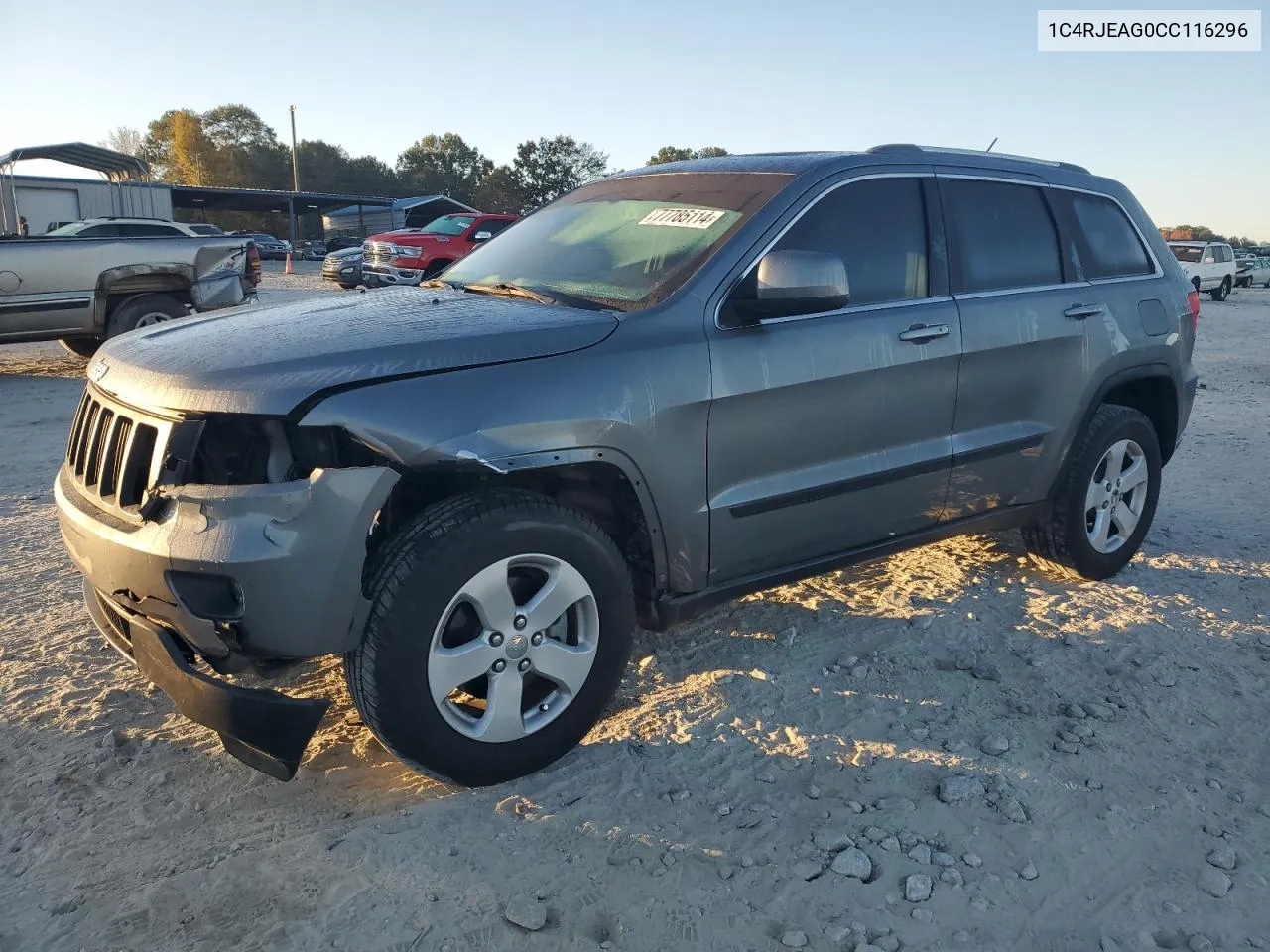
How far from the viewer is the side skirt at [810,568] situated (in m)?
3.04

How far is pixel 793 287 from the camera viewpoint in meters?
2.93

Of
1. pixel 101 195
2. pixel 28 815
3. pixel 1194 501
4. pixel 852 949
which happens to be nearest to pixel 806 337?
pixel 852 949

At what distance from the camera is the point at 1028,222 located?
4.03 m

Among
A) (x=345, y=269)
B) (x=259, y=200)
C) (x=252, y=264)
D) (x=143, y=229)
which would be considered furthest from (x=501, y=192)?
(x=252, y=264)

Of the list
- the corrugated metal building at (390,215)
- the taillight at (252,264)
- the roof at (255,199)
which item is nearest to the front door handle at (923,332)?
the taillight at (252,264)

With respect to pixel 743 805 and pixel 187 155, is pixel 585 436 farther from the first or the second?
pixel 187 155

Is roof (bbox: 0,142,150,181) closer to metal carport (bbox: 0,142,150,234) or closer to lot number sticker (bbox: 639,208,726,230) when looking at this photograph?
metal carport (bbox: 0,142,150,234)

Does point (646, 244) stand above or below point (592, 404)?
above

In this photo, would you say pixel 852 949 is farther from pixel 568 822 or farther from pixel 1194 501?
pixel 1194 501

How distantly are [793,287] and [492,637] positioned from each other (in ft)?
4.47

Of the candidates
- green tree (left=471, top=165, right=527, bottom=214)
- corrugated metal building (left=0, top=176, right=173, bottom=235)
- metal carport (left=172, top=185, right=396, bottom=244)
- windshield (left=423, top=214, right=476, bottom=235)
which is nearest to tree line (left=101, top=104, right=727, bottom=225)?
green tree (left=471, top=165, right=527, bottom=214)

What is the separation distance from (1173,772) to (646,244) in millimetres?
2320

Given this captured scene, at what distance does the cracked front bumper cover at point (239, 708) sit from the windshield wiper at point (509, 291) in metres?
1.45

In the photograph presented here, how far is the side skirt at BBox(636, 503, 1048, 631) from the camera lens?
120 inches
